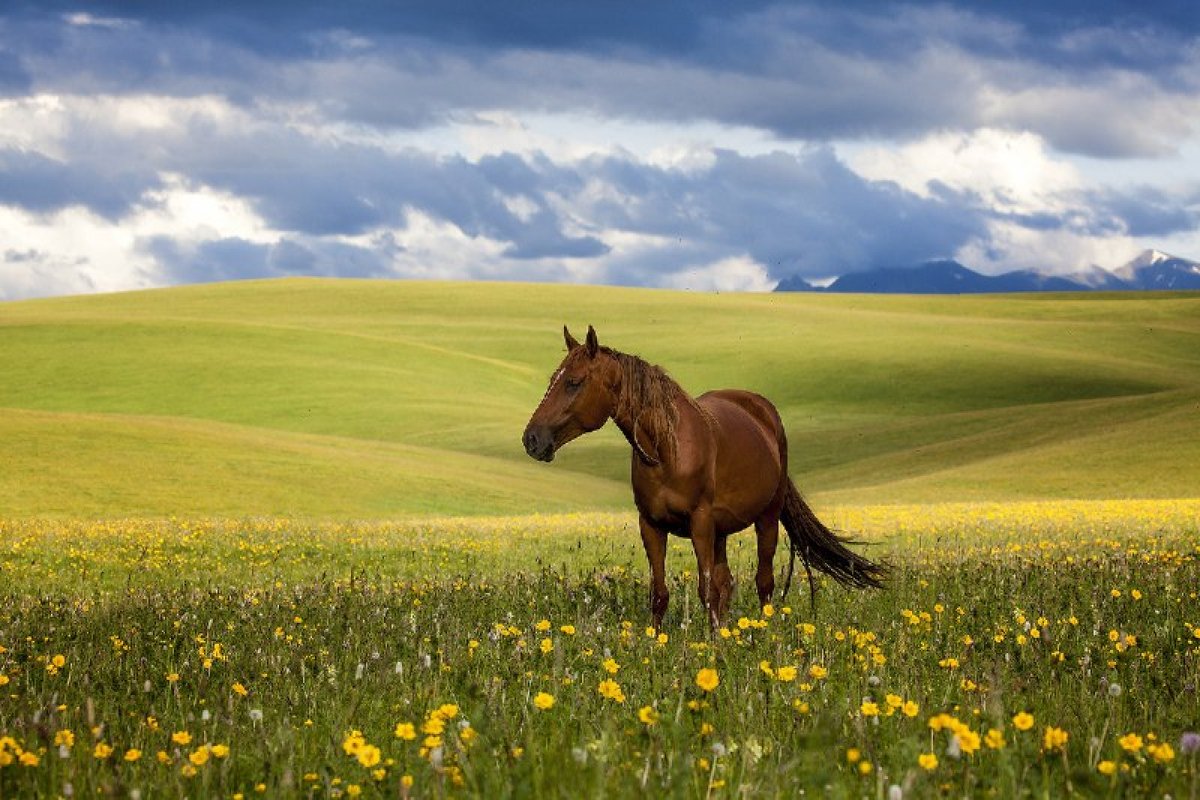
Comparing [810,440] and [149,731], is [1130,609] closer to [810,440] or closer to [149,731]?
[149,731]

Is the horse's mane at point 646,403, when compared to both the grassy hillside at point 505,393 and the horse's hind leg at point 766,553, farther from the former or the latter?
the grassy hillside at point 505,393

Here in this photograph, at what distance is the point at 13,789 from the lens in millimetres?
5441

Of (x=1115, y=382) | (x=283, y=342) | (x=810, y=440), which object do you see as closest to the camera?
(x=810, y=440)

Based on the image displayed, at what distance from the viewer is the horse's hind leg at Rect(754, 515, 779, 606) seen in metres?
12.4

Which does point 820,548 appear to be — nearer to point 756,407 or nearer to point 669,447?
point 756,407

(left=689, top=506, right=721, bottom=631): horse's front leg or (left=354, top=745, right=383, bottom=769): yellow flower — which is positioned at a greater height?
(left=354, top=745, right=383, bottom=769): yellow flower

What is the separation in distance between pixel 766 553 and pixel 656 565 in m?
2.14

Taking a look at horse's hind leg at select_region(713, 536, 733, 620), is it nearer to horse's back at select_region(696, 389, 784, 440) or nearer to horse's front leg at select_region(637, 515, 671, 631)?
horse's front leg at select_region(637, 515, 671, 631)

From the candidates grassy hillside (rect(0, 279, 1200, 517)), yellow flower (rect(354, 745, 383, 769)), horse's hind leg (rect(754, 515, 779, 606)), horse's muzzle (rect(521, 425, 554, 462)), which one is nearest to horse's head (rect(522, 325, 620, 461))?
horse's muzzle (rect(521, 425, 554, 462))

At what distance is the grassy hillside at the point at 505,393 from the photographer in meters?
45.5

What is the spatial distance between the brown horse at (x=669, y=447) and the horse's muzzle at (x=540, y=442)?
11 mm

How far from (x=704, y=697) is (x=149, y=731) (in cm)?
285

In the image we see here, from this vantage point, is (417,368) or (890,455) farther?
(417,368)

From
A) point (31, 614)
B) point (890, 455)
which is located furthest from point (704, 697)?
point (890, 455)
